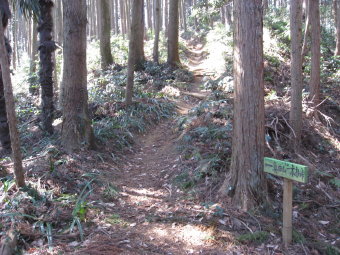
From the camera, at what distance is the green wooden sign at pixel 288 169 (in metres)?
4.03

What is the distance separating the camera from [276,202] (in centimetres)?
545

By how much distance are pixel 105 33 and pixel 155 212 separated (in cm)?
1289

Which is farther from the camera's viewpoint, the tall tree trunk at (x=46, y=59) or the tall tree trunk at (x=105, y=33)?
the tall tree trunk at (x=105, y=33)

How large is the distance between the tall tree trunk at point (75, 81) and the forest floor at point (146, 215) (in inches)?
19.7

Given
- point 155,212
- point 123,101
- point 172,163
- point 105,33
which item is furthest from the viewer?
point 105,33

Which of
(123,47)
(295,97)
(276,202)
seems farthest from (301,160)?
(123,47)

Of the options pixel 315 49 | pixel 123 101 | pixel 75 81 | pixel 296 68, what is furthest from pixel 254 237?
pixel 123 101

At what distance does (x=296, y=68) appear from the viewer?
7977mm

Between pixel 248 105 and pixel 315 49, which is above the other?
pixel 315 49

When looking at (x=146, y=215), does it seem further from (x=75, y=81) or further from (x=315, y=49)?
(x=315, y=49)

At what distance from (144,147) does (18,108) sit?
7524 mm

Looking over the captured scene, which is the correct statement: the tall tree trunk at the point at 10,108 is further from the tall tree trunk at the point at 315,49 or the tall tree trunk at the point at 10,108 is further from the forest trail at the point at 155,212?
the tall tree trunk at the point at 315,49

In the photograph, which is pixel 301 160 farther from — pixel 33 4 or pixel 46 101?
pixel 33 4

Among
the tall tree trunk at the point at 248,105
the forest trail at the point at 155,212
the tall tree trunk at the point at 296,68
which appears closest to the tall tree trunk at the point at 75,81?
the forest trail at the point at 155,212
